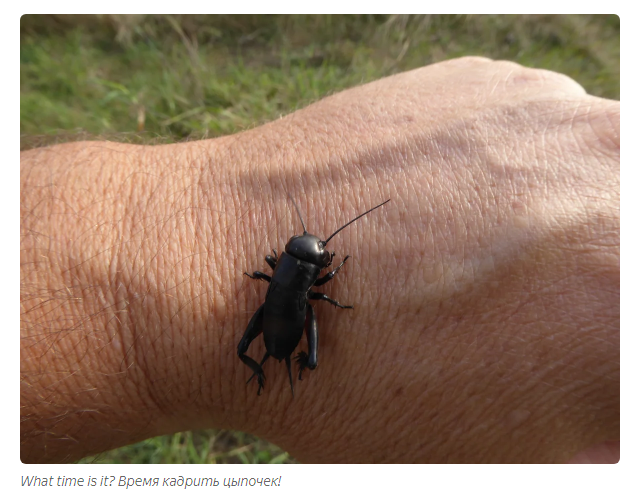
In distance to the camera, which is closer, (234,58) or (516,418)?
(516,418)

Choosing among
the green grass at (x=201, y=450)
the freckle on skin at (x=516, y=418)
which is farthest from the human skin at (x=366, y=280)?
the green grass at (x=201, y=450)

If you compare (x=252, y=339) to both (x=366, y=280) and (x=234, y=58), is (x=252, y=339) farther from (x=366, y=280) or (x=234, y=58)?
(x=234, y=58)

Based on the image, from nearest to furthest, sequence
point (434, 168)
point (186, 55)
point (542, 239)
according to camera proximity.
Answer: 1. point (542, 239)
2. point (434, 168)
3. point (186, 55)

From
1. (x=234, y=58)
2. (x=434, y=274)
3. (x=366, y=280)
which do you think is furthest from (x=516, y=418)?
(x=234, y=58)

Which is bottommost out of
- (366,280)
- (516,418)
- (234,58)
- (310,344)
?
(516,418)

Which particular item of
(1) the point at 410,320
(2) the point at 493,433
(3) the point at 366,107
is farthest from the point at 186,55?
(2) the point at 493,433

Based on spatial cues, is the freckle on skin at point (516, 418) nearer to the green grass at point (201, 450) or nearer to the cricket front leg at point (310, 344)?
the cricket front leg at point (310, 344)

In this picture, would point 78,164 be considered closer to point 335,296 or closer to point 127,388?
point 127,388
